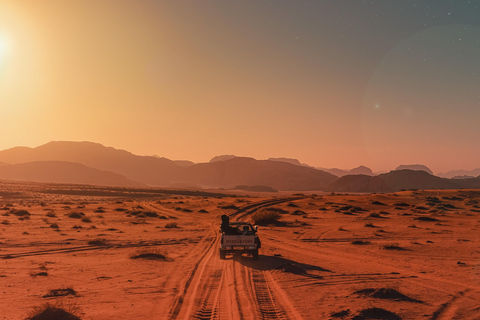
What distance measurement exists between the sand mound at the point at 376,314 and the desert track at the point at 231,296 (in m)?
1.62

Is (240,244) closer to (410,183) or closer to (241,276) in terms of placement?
(241,276)

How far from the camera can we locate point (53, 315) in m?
9.34

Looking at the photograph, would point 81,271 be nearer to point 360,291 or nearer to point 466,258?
point 360,291

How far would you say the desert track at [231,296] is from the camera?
10.2 m

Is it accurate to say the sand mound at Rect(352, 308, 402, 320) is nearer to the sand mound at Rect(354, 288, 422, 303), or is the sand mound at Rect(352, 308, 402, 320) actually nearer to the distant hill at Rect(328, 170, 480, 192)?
the sand mound at Rect(354, 288, 422, 303)

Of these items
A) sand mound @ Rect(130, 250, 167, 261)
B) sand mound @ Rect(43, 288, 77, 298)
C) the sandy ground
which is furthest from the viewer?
sand mound @ Rect(130, 250, 167, 261)

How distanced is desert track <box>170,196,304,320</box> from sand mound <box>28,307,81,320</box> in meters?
2.45

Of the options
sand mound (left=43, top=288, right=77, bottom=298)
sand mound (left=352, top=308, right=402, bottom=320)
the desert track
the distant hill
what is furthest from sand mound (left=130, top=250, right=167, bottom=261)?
the distant hill

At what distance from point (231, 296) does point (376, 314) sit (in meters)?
4.24

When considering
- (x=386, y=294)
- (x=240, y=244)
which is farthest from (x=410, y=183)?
(x=386, y=294)

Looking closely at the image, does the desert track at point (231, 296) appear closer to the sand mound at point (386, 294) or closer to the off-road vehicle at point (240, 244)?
the off-road vehicle at point (240, 244)

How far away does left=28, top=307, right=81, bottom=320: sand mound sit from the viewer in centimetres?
927

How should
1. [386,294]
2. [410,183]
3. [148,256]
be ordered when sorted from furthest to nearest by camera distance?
[410,183], [148,256], [386,294]

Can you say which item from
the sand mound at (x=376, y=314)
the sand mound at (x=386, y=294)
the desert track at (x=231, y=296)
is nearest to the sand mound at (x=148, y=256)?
the desert track at (x=231, y=296)
